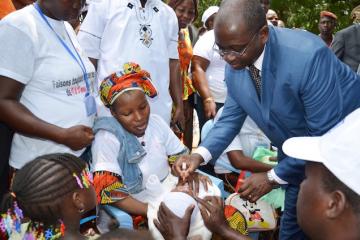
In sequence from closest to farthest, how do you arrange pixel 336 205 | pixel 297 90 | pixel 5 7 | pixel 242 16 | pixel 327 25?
pixel 336 205 < pixel 242 16 < pixel 297 90 < pixel 5 7 < pixel 327 25

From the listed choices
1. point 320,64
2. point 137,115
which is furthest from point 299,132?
point 137,115

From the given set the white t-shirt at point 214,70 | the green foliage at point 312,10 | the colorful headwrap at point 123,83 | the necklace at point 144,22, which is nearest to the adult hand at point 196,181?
the colorful headwrap at point 123,83

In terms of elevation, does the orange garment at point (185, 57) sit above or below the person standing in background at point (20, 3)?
below

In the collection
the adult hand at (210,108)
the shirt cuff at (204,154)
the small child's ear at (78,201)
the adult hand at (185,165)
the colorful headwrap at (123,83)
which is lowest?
the adult hand at (210,108)

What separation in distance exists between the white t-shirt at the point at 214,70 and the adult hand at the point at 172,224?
112 inches

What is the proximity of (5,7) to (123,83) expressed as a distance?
0.96 m

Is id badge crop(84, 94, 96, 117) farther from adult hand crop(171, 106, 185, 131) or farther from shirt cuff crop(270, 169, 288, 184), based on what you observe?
adult hand crop(171, 106, 185, 131)

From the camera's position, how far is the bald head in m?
2.50

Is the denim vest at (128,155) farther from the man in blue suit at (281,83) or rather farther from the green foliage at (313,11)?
the green foliage at (313,11)

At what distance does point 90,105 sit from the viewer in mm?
3021

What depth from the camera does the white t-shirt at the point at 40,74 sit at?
268cm

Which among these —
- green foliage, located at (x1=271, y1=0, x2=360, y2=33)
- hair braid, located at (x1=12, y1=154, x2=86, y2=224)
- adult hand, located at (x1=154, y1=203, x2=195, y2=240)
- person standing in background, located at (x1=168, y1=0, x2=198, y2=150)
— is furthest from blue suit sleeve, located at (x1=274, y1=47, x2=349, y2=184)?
green foliage, located at (x1=271, y1=0, x2=360, y2=33)

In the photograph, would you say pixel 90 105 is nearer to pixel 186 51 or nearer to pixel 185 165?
pixel 185 165

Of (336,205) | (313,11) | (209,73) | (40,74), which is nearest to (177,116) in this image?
(209,73)
